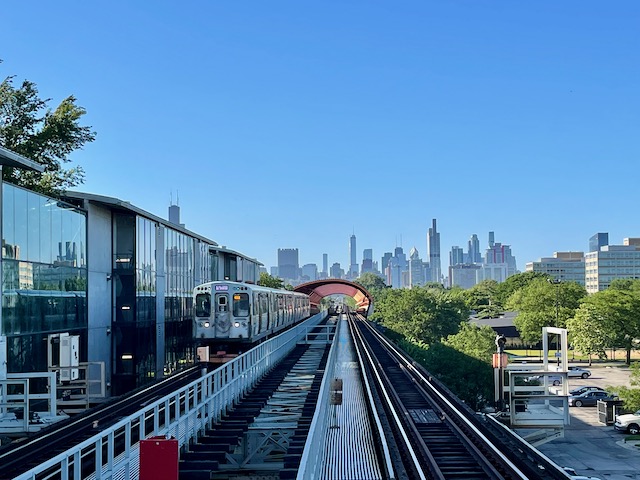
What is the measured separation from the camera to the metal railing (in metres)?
8.78

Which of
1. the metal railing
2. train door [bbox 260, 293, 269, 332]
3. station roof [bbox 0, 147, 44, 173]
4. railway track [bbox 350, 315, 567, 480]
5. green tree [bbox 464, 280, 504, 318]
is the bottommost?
green tree [bbox 464, 280, 504, 318]

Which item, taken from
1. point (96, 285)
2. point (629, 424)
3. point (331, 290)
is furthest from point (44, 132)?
point (331, 290)

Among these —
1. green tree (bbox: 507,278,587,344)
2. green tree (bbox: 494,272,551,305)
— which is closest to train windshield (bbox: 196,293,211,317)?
green tree (bbox: 507,278,587,344)

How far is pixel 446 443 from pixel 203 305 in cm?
1471

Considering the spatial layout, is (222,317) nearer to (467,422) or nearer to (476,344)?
(467,422)

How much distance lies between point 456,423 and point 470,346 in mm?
33445

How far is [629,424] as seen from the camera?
36375mm

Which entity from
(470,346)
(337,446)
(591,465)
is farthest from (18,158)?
(470,346)

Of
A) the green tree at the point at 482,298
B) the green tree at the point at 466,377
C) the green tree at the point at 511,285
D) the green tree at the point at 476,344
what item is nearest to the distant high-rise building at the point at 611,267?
the green tree at the point at 482,298

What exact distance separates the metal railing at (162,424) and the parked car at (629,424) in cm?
2004

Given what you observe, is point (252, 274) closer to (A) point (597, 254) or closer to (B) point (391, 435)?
(B) point (391, 435)

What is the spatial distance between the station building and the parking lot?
718 inches

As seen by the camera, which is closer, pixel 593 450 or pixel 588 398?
pixel 593 450

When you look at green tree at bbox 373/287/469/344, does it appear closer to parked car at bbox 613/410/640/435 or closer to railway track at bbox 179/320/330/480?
parked car at bbox 613/410/640/435
